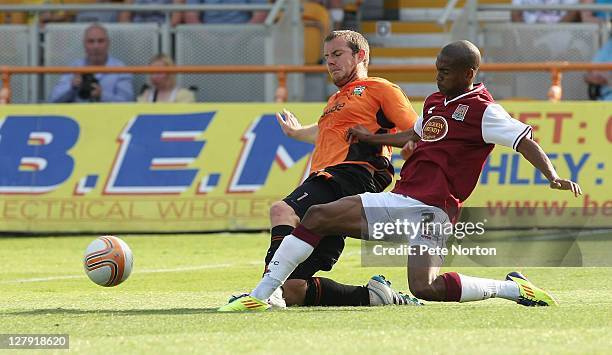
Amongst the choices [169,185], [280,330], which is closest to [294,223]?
[280,330]

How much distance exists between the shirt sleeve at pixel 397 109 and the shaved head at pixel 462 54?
848 millimetres

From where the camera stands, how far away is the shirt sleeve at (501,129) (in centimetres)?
836

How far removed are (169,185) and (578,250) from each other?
501cm

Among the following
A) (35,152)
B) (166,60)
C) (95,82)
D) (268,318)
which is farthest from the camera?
(95,82)

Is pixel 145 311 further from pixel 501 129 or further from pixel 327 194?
pixel 501 129

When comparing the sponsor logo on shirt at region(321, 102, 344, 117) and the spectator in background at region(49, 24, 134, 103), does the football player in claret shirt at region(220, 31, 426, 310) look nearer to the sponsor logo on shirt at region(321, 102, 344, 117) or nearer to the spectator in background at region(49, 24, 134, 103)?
the sponsor logo on shirt at region(321, 102, 344, 117)

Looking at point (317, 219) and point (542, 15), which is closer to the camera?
point (317, 219)

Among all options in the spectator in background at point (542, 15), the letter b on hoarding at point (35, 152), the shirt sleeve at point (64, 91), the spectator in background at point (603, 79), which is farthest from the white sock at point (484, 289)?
the spectator in background at point (542, 15)

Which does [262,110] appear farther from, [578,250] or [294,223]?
[294,223]

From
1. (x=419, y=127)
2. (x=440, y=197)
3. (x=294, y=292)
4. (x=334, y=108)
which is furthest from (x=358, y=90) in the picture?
(x=294, y=292)

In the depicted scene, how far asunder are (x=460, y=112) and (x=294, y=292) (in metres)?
1.69

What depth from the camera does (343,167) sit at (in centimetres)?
941

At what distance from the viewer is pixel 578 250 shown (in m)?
14.2

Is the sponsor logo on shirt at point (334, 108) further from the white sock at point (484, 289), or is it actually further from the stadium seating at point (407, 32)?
the stadium seating at point (407, 32)
